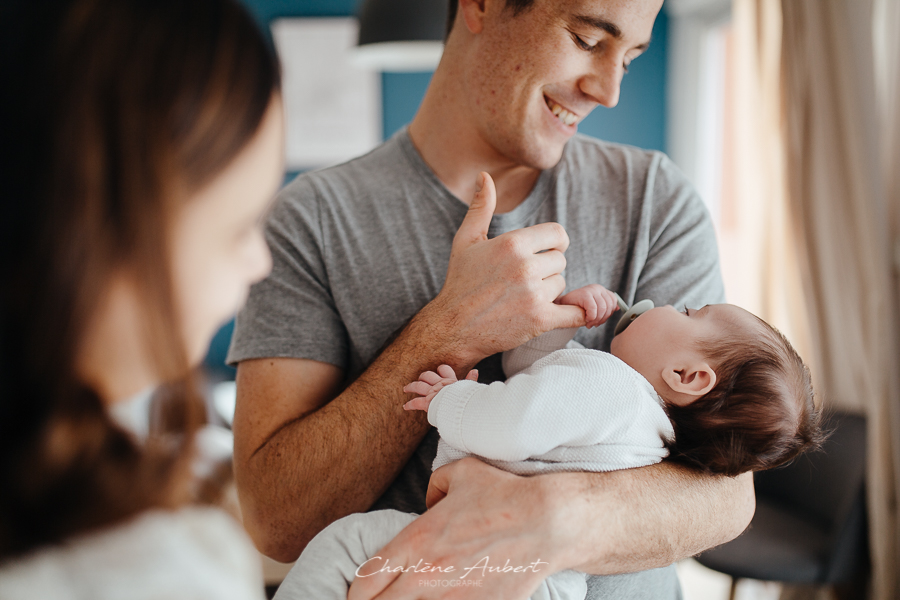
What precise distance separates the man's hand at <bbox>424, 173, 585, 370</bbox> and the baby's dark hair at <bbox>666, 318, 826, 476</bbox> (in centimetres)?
23

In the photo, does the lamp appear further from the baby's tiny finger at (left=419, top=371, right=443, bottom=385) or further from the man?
the baby's tiny finger at (left=419, top=371, right=443, bottom=385)

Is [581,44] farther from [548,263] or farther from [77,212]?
[77,212]

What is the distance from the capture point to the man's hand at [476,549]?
0.73m

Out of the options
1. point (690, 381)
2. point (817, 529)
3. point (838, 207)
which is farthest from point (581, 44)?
point (817, 529)

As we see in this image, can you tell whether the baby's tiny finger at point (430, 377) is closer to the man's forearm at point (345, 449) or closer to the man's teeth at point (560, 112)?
the man's forearm at point (345, 449)

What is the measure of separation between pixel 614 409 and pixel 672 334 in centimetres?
21

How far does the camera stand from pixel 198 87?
18.8 inches

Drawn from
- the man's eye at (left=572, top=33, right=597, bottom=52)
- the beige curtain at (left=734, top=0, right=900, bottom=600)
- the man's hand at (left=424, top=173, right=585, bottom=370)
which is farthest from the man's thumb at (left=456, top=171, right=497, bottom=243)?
the beige curtain at (left=734, top=0, right=900, bottom=600)

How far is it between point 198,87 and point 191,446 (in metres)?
0.31

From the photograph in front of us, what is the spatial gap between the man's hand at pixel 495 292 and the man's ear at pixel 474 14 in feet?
1.29

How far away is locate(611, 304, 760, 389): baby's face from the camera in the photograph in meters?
0.92

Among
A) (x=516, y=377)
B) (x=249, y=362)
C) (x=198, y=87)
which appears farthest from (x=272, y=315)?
(x=198, y=87)

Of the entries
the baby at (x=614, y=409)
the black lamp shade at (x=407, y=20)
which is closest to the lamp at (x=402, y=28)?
the black lamp shade at (x=407, y=20)

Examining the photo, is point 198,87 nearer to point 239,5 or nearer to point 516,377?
point 239,5
